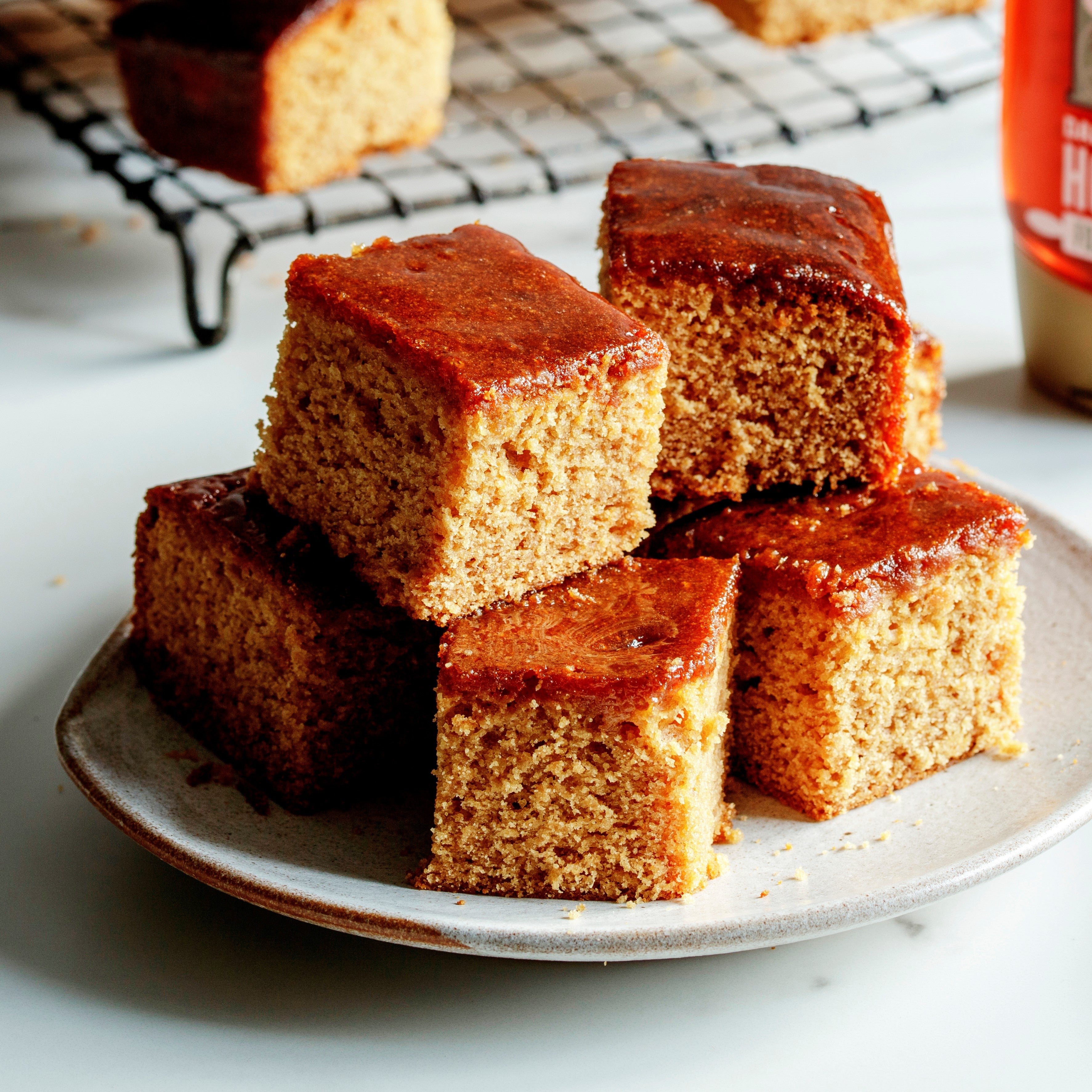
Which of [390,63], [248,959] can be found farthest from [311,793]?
[390,63]

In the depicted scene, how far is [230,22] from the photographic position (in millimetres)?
2793

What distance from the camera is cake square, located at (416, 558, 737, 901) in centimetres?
129

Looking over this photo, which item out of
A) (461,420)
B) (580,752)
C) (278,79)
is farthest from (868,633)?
(278,79)

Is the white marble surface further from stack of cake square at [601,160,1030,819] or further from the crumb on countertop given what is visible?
the crumb on countertop

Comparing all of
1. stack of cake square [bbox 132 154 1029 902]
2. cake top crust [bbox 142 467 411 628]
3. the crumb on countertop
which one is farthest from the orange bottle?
the crumb on countertop

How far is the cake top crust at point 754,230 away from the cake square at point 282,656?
1.46 ft

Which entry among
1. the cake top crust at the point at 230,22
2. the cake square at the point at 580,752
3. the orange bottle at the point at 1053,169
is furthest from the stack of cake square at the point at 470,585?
the cake top crust at the point at 230,22

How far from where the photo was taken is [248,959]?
56.2 inches

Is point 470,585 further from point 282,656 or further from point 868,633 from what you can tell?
point 868,633

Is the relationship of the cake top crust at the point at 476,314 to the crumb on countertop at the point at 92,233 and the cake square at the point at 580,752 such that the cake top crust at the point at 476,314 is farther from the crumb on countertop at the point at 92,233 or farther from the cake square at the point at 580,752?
the crumb on countertop at the point at 92,233

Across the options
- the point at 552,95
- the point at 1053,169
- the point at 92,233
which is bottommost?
the point at 92,233

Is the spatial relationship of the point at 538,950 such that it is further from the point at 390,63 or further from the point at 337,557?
the point at 390,63

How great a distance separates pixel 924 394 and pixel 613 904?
801 mm

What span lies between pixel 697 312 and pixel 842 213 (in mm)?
246
